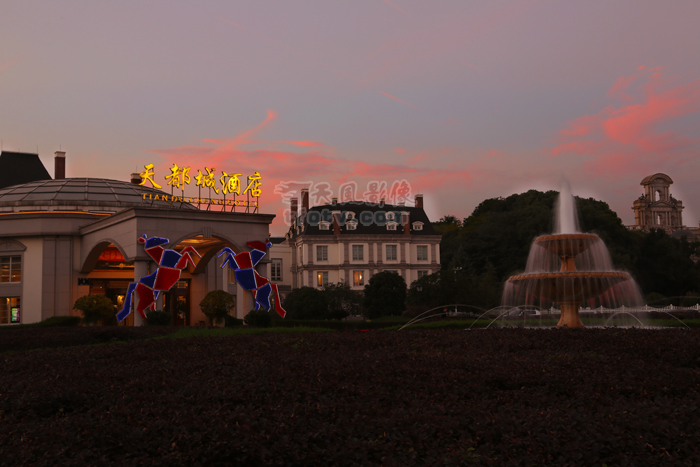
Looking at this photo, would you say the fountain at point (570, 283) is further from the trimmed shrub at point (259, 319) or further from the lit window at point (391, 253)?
the lit window at point (391, 253)

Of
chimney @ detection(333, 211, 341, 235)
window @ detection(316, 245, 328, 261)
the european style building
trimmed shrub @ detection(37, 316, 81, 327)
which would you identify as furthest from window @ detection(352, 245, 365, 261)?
trimmed shrub @ detection(37, 316, 81, 327)

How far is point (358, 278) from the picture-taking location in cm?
6400

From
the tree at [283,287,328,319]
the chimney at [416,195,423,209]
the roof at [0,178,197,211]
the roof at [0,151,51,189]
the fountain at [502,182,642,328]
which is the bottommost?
the tree at [283,287,328,319]

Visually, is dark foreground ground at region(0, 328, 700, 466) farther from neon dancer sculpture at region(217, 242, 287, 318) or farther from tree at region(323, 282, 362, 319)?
tree at region(323, 282, 362, 319)

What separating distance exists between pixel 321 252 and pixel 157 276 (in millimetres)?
38920

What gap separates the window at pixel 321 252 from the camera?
210 ft

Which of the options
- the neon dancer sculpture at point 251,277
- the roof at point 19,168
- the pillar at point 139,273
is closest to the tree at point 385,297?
the neon dancer sculpture at point 251,277

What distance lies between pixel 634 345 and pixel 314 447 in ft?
24.1

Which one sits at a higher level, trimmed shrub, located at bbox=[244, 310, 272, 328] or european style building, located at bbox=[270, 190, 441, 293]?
european style building, located at bbox=[270, 190, 441, 293]

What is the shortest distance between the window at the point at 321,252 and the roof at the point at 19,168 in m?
26.6

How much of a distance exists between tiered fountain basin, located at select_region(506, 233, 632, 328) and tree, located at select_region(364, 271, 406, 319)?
1065 inches

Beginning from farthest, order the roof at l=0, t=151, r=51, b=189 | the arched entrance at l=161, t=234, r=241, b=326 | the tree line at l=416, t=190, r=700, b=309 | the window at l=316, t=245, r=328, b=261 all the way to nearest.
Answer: the window at l=316, t=245, r=328, b=261, the tree line at l=416, t=190, r=700, b=309, the roof at l=0, t=151, r=51, b=189, the arched entrance at l=161, t=234, r=241, b=326

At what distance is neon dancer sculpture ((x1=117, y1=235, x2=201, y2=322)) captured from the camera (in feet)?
83.2

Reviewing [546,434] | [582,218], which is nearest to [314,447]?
[546,434]
